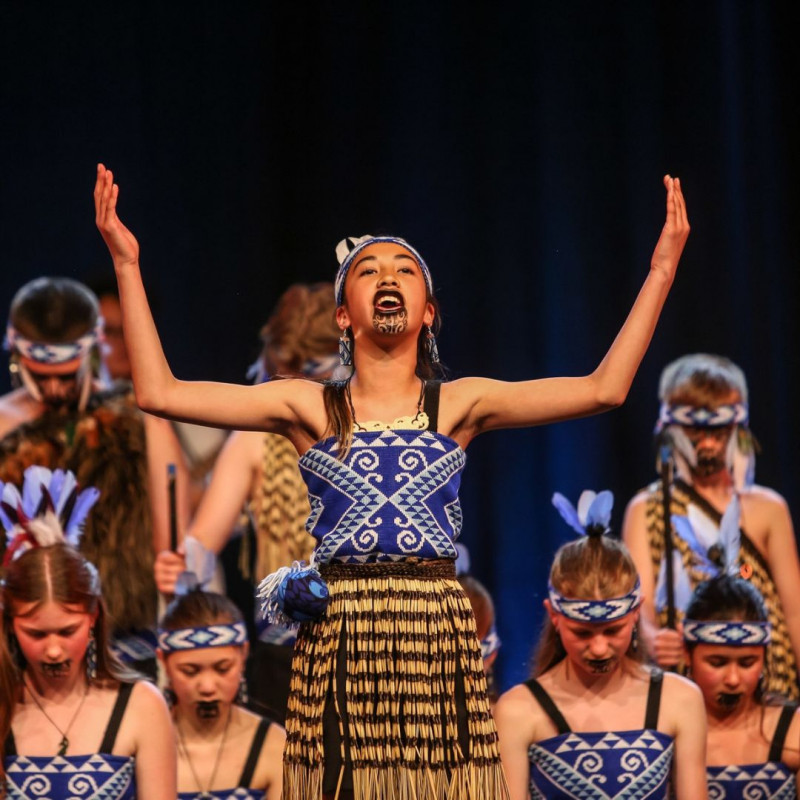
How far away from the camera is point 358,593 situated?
95.0 inches

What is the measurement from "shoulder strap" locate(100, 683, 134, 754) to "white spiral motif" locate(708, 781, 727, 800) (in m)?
1.51

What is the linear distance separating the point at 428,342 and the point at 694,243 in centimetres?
293

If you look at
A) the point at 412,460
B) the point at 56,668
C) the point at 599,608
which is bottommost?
the point at 56,668

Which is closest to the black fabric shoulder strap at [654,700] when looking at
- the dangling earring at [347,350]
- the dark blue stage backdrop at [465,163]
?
the dangling earring at [347,350]

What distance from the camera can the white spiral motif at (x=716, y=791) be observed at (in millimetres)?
3799

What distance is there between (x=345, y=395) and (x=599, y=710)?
52.1 inches

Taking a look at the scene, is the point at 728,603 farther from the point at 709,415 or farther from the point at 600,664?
the point at 709,415

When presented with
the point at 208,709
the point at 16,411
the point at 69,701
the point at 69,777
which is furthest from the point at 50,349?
the point at 69,777

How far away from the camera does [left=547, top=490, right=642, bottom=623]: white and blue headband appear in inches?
137

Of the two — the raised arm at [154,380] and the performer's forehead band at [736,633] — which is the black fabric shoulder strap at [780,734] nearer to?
the performer's forehead band at [736,633]

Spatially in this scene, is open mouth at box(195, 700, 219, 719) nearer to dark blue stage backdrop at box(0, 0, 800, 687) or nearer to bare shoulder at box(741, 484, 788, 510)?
dark blue stage backdrop at box(0, 0, 800, 687)

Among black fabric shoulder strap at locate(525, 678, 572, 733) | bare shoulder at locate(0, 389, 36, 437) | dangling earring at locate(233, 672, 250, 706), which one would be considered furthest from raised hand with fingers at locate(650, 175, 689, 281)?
bare shoulder at locate(0, 389, 36, 437)

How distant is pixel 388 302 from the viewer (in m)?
2.53

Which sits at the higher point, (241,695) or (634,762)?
(241,695)
